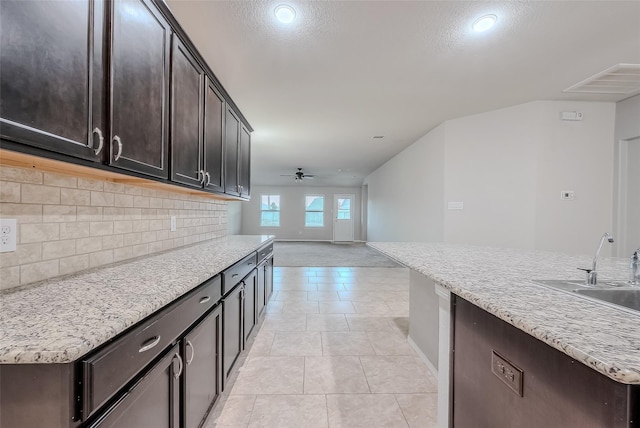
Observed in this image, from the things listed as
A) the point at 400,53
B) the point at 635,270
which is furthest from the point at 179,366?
the point at 400,53

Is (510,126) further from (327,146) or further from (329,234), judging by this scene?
(329,234)

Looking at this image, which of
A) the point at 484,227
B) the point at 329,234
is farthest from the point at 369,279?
the point at 329,234

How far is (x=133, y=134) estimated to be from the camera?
4.21 feet

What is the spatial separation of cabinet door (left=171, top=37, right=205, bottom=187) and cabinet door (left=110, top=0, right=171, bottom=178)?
3.5 inches

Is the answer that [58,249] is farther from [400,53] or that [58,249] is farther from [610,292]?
[400,53]

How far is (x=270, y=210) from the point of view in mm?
11711

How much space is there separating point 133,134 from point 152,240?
942 millimetres

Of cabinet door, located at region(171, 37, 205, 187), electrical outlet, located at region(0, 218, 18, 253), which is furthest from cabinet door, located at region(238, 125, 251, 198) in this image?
electrical outlet, located at region(0, 218, 18, 253)

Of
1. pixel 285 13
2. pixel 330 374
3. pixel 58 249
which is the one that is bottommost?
pixel 330 374

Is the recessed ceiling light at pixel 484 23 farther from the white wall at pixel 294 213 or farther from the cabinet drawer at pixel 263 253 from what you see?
the white wall at pixel 294 213

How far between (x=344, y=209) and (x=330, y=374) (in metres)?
9.86

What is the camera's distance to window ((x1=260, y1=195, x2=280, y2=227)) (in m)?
11.6

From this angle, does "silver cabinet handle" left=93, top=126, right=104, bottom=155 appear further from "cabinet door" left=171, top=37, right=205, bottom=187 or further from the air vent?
the air vent

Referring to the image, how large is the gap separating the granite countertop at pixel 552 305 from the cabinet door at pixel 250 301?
4.11 ft
